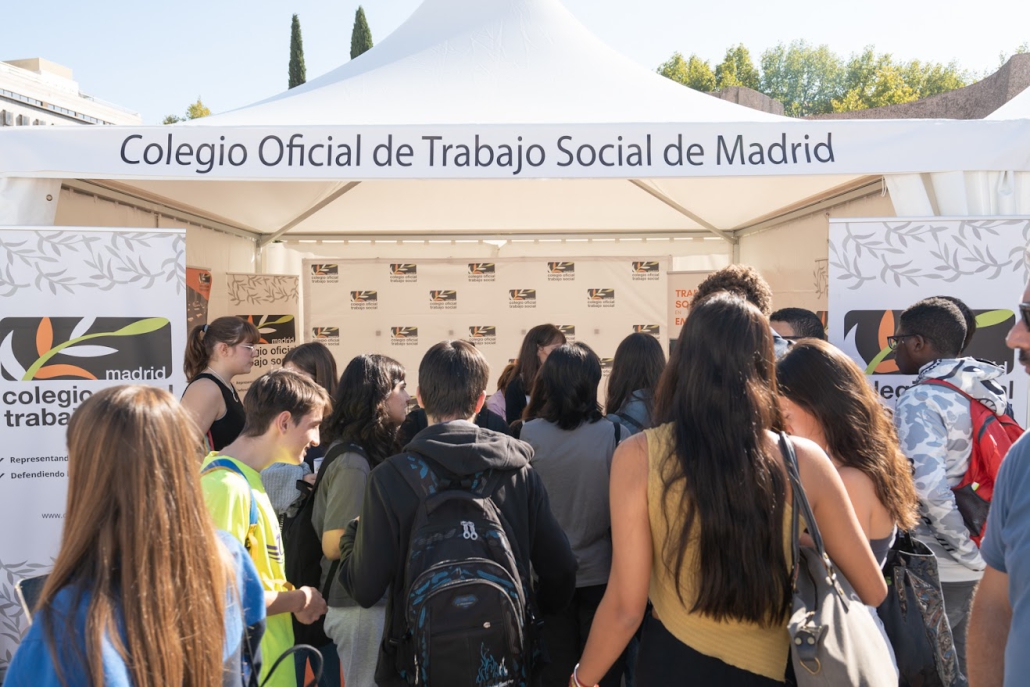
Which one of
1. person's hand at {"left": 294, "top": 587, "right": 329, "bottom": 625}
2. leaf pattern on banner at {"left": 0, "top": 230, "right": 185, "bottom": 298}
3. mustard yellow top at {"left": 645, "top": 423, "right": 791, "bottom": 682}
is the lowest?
person's hand at {"left": 294, "top": 587, "right": 329, "bottom": 625}

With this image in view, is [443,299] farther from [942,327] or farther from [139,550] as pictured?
[139,550]

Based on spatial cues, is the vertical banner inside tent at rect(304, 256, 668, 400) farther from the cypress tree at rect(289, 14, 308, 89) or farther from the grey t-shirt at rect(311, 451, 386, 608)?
the cypress tree at rect(289, 14, 308, 89)

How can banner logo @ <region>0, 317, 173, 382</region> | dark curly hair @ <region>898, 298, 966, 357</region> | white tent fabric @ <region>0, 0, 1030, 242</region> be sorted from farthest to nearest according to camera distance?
white tent fabric @ <region>0, 0, 1030, 242</region> → banner logo @ <region>0, 317, 173, 382</region> → dark curly hair @ <region>898, 298, 966, 357</region>

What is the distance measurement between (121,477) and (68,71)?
5300 cm

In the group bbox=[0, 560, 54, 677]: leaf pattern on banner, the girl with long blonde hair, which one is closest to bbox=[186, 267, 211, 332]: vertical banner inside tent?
bbox=[0, 560, 54, 677]: leaf pattern on banner

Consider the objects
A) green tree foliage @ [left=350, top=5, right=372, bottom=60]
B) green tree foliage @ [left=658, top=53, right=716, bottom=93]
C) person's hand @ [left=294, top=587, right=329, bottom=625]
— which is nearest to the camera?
person's hand @ [left=294, top=587, right=329, bottom=625]

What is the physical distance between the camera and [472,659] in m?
1.65

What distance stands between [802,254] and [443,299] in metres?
3.04

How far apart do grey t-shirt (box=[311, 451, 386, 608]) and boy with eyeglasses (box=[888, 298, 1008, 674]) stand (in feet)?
5.32

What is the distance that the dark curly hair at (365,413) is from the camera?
2305 millimetres

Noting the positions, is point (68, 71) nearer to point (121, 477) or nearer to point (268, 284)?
point (268, 284)

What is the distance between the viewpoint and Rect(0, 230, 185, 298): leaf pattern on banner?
304 centimetres

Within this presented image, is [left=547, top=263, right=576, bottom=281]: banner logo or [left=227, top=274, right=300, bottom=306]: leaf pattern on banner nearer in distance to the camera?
[left=227, top=274, right=300, bottom=306]: leaf pattern on banner

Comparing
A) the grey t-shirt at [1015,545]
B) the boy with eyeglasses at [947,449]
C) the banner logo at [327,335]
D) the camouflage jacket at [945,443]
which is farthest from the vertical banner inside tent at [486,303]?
the grey t-shirt at [1015,545]
